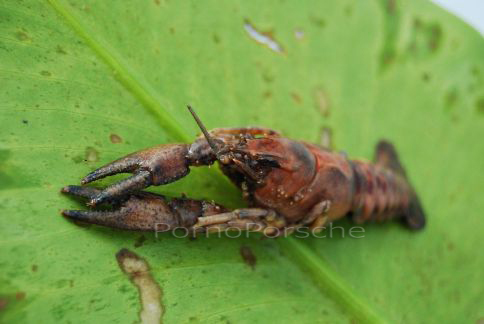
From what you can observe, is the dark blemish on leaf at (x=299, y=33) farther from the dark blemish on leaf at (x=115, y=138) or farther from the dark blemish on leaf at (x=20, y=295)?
the dark blemish on leaf at (x=20, y=295)

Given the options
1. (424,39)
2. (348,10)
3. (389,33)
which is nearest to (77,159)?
(348,10)

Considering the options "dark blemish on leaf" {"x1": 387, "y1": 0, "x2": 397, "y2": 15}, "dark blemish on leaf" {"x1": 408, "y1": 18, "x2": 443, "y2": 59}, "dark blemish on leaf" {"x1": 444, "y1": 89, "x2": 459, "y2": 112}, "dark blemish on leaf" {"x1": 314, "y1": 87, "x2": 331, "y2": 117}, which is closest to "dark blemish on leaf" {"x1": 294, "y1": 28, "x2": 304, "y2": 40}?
"dark blemish on leaf" {"x1": 314, "y1": 87, "x2": 331, "y2": 117}

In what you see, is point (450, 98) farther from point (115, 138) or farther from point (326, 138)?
point (115, 138)

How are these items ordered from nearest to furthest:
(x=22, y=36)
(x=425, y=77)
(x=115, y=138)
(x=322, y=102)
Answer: (x=22, y=36), (x=115, y=138), (x=322, y=102), (x=425, y=77)

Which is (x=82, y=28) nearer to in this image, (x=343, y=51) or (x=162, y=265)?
(x=162, y=265)

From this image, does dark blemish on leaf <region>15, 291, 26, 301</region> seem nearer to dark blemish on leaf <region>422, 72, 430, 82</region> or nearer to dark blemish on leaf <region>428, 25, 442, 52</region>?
dark blemish on leaf <region>422, 72, 430, 82</region>

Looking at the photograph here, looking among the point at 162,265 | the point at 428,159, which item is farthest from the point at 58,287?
the point at 428,159
